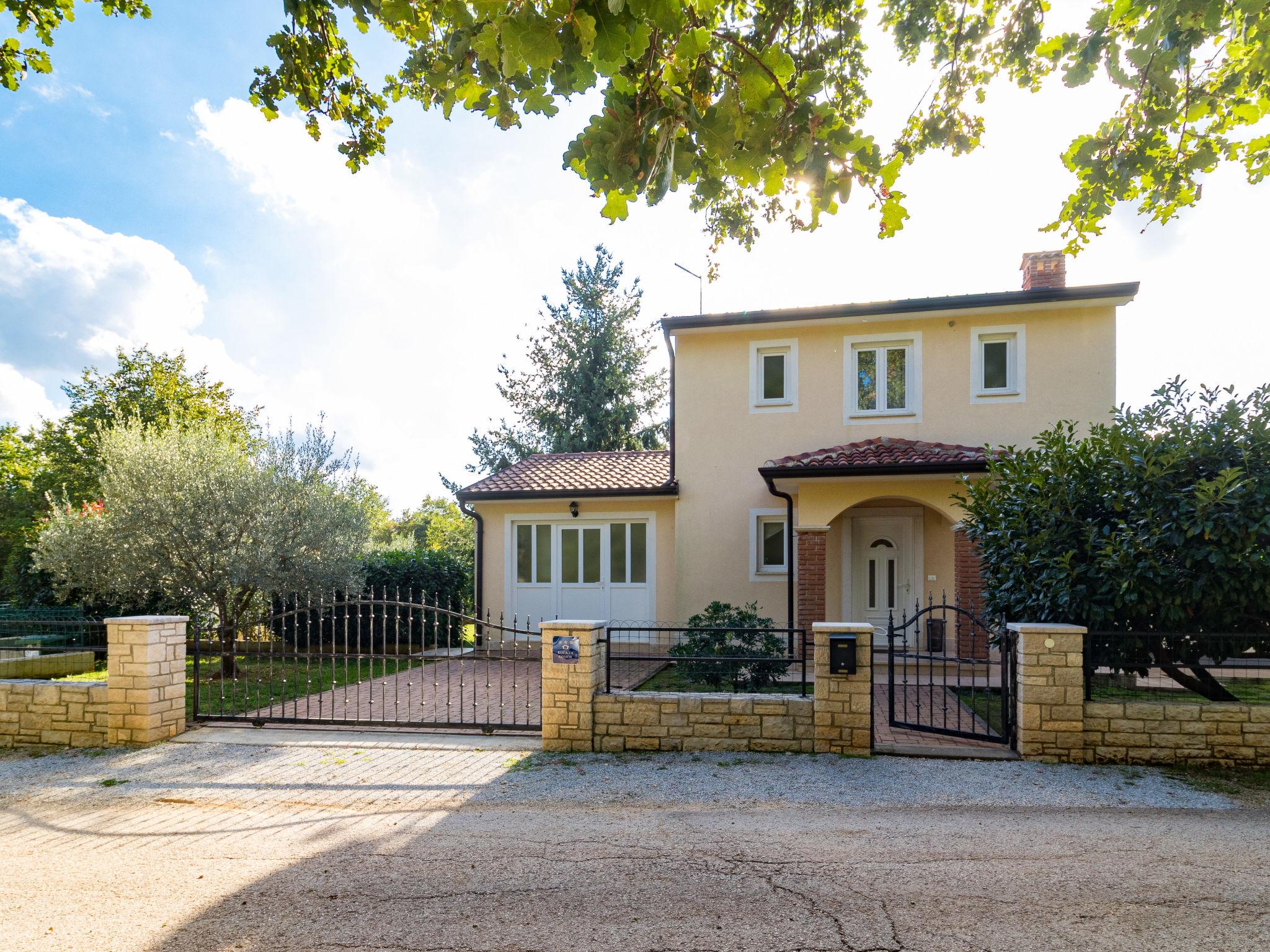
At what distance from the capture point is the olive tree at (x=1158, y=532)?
20.9 feet

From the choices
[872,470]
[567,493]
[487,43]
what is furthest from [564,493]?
[487,43]

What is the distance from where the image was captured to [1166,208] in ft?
19.3

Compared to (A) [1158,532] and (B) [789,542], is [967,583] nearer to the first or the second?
(B) [789,542]

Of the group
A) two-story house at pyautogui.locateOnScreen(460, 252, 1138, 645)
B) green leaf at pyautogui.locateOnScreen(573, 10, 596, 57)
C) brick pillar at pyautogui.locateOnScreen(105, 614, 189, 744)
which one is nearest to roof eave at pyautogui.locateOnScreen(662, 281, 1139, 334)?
two-story house at pyautogui.locateOnScreen(460, 252, 1138, 645)

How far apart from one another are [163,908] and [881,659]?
10437 mm

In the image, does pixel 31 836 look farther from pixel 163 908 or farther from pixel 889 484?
pixel 889 484

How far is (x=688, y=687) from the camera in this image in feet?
31.7

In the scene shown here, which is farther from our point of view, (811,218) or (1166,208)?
(1166,208)

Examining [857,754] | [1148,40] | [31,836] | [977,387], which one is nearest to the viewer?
[1148,40]

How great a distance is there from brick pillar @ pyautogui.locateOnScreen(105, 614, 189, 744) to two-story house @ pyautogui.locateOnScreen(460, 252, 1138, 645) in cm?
826

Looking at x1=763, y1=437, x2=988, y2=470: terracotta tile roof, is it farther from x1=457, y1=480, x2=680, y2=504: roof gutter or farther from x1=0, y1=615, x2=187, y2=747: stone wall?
x1=0, y1=615, x2=187, y2=747: stone wall

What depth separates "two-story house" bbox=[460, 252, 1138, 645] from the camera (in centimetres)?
1255

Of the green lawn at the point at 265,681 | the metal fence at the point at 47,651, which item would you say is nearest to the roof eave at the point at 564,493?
the green lawn at the point at 265,681

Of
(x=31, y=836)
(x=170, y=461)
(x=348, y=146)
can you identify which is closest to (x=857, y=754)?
(x=31, y=836)
